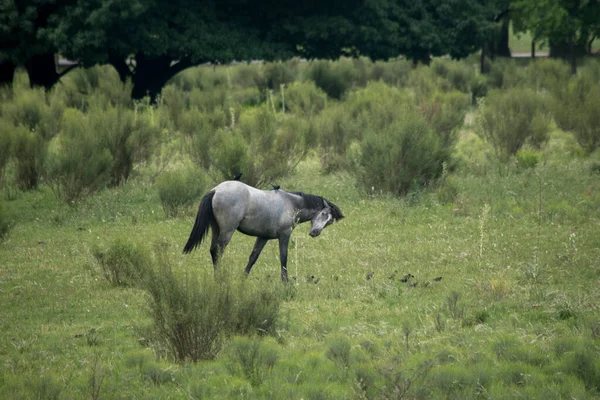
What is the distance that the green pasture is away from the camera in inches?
274

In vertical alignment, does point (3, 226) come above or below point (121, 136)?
above

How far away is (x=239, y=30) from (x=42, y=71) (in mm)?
6352

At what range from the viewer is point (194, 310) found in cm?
745

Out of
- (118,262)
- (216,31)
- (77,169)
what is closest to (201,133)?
(77,169)

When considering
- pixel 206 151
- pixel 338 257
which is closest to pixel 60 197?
pixel 206 151

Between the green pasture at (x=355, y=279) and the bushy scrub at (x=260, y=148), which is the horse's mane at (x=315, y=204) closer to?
the green pasture at (x=355, y=279)

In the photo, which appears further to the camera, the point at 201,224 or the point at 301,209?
the point at 301,209

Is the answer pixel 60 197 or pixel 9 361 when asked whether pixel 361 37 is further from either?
pixel 9 361

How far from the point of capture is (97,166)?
15.5 meters

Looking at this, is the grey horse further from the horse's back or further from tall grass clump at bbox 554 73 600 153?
tall grass clump at bbox 554 73 600 153

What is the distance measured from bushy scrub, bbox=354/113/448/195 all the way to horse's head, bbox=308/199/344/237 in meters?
5.19

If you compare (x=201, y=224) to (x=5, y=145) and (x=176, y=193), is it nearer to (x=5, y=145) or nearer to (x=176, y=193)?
(x=176, y=193)

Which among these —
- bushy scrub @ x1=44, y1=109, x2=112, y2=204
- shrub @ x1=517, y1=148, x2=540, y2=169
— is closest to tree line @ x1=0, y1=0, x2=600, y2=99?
bushy scrub @ x1=44, y1=109, x2=112, y2=204

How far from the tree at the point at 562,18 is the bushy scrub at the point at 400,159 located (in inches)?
681
